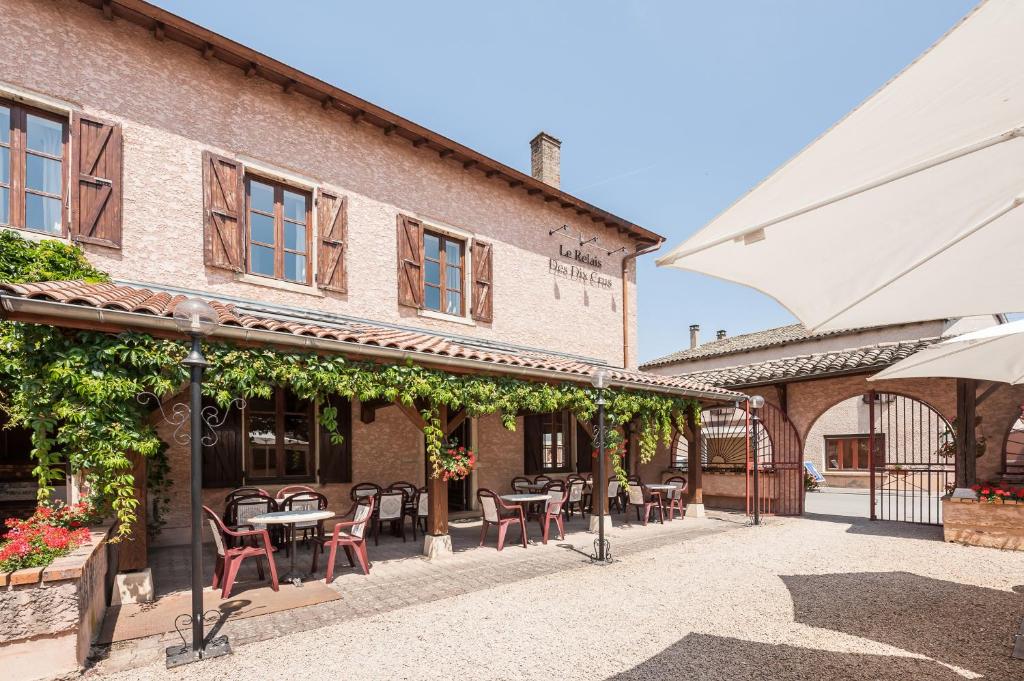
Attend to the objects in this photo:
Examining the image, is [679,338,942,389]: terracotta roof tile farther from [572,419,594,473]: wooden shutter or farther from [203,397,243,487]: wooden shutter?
[203,397,243,487]: wooden shutter

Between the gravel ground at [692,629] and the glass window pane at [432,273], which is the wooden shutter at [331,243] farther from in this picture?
the gravel ground at [692,629]

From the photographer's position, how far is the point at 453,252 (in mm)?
10695

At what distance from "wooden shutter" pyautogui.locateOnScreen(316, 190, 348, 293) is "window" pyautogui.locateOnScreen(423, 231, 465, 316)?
1641mm

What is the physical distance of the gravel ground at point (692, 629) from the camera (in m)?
3.84

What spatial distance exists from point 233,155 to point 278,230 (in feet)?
3.92

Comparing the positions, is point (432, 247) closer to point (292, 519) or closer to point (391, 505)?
point (391, 505)

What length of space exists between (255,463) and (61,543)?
15.0ft

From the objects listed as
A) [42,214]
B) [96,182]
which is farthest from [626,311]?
[42,214]

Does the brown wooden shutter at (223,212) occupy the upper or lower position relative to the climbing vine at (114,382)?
upper

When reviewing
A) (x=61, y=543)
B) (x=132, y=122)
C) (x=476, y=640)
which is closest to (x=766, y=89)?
(x=476, y=640)

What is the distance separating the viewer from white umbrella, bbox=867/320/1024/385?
524 centimetres

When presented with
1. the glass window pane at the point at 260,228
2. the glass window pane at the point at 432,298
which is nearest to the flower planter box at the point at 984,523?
the glass window pane at the point at 432,298

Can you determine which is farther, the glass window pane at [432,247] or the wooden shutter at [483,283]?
the wooden shutter at [483,283]

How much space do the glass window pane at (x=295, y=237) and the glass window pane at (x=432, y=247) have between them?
89.5 inches
